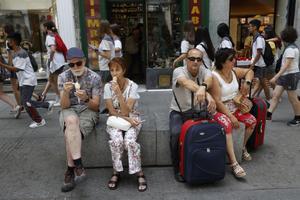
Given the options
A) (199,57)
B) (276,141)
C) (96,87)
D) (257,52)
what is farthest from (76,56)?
(257,52)

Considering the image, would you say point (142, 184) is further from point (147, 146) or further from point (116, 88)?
point (116, 88)

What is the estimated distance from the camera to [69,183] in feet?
12.2

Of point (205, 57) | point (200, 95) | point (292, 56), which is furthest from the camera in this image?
point (205, 57)

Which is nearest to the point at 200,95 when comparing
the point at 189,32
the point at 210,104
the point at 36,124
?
the point at 210,104

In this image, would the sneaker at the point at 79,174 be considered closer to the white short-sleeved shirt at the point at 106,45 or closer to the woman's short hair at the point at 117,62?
the woman's short hair at the point at 117,62

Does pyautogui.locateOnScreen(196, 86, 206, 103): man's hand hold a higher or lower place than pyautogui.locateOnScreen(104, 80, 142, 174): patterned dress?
higher

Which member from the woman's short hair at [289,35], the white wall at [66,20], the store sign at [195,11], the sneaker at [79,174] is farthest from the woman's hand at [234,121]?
the white wall at [66,20]

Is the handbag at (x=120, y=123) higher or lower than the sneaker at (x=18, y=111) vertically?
higher

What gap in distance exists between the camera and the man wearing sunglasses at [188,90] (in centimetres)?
374

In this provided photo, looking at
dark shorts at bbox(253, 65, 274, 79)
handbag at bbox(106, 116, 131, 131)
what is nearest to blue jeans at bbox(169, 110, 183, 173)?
handbag at bbox(106, 116, 131, 131)

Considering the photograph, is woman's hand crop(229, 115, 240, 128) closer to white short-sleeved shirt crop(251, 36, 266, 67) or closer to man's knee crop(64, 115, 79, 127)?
man's knee crop(64, 115, 79, 127)

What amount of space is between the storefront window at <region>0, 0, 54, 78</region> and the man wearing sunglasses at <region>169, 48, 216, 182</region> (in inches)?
235

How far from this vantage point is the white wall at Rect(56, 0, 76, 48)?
26.3ft

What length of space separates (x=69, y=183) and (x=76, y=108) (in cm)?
89
